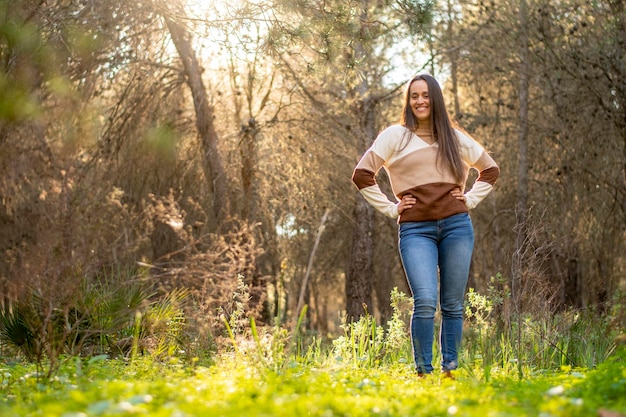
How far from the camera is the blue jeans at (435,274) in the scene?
4.82 meters

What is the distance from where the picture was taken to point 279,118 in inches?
556

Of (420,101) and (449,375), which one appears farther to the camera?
(420,101)

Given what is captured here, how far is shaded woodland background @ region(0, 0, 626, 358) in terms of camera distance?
28.2ft

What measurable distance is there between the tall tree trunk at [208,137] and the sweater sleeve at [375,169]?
743cm

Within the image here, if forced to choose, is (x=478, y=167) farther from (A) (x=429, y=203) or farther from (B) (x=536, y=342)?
(B) (x=536, y=342)

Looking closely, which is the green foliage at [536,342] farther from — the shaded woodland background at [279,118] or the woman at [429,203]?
the woman at [429,203]

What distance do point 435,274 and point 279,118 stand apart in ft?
31.2

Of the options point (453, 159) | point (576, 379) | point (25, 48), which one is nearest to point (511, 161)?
point (25, 48)

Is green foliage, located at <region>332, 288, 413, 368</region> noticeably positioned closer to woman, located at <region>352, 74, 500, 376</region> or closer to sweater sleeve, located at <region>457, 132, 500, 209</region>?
woman, located at <region>352, 74, 500, 376</region>

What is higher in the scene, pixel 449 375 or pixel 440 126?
pixel 440 126

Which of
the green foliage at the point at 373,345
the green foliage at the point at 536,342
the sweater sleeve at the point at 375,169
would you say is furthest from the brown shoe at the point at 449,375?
the green foliage at the point at 373,345

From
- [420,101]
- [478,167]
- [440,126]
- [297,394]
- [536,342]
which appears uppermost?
[420,101]

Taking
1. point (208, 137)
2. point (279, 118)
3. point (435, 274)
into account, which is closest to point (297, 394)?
point (435, 274)

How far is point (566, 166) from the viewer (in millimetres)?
13156
